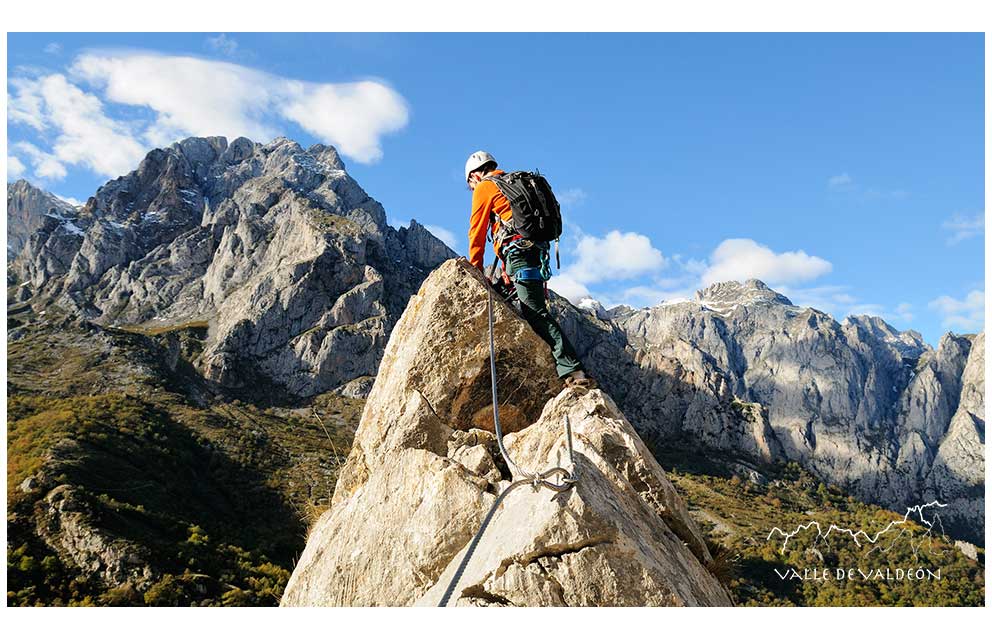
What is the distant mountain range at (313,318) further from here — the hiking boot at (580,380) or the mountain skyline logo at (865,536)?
the hiking boot at (580,380)

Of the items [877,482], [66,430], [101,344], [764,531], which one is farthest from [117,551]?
[877,482]

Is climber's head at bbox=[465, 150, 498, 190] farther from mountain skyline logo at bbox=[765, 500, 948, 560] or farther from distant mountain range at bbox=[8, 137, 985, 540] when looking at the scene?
distant mountain range at bbox=[8, 137, 985, 540]

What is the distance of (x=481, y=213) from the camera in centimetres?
796

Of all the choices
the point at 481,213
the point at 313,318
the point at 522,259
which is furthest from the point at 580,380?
the point at 313,318

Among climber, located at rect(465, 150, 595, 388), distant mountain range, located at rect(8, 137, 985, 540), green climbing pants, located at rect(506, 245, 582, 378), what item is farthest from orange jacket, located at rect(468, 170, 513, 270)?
distant mountain range, located at rect(8, 137, 985, 540)

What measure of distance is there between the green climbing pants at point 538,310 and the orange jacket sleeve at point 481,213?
460 mm

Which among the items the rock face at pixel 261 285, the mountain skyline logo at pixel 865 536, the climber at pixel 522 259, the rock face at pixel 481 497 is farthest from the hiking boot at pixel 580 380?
the rock face at pixel 261 285

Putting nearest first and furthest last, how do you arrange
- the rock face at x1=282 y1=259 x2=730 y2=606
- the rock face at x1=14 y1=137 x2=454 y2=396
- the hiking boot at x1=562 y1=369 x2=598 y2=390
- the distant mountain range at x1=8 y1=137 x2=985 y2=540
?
the rock face at x1=282 y1=259 x2=730 y2=606
the hiking boot at x1=562 y1=369 x2=598 y2=390
the rock face at x1=14 y1=137 x2=454 y2=396
the distant mountain range at x1=8 y1=137 x2=985 y2=540

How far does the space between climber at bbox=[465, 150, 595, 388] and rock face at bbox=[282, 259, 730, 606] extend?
1.07 ft

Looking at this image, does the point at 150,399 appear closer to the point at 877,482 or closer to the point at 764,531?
the point at 764,531

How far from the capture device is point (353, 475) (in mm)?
8336

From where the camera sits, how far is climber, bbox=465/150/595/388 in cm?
795

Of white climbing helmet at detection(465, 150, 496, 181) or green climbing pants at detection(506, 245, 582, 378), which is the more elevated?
white climbing helmet at detection(465, 150, 496, 181)

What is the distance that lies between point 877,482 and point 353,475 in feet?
729
